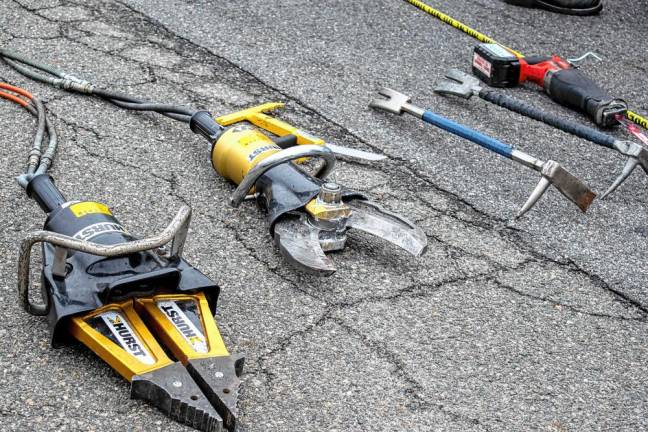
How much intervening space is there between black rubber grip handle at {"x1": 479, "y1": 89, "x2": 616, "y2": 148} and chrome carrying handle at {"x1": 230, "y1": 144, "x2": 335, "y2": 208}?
134 cm

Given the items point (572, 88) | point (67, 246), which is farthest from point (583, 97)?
point (67, 246)

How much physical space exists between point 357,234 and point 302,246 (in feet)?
1.34

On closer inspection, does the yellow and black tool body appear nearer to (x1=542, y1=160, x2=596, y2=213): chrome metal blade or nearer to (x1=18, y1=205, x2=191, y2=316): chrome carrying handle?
(x1=18, y1=205, x2=191, y2=316): chrome carrying handle

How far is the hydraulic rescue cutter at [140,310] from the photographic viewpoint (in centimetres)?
249

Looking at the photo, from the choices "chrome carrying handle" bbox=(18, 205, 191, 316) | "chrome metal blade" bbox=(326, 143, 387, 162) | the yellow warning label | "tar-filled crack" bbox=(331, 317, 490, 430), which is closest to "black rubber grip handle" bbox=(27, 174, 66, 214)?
the yellow warning label

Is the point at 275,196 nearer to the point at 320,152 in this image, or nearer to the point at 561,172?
the point at 320,152

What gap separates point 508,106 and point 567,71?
654 millimetres

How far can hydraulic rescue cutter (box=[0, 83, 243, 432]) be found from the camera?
2490mm

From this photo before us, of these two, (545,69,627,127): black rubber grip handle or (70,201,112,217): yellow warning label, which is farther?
(545,69,627,127): black rubber grip handle

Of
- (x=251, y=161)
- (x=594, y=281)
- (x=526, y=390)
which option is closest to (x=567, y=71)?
(x=594, y=281)

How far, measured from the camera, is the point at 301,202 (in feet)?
11.0

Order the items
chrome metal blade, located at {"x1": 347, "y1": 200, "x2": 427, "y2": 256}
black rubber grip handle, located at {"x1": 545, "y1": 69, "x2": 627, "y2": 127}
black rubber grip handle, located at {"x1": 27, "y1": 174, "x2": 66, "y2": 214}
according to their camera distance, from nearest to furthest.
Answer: black rubber grip handle, located at {"x1": 27, "y1": 174, "x2": 66, "y2": 214}
chrome metal blade, located at {"x1": 347, "y1": 200, "x2": 427, "y2": 256}
black rubber grip handle, located at {"x1": 545, "y1": 69, "x2": 627, "y2": 127}

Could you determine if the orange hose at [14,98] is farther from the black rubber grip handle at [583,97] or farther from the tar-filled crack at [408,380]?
the black rubber grip handle at [583,97]

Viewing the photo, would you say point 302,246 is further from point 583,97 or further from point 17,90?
point 583,97
